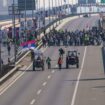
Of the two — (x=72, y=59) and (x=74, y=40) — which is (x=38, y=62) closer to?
(x=72, y=59)

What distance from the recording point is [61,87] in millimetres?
50031

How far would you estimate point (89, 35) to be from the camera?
96438 millimetres

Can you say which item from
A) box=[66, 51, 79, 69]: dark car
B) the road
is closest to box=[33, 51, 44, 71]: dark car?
the road

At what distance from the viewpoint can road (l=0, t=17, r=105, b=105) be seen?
4262 centimetres

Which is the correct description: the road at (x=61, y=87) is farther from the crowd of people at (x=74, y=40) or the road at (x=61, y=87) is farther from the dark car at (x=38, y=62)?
the crowd of people at (x=74, y=40)

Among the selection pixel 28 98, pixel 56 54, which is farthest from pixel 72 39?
pixel 28 98

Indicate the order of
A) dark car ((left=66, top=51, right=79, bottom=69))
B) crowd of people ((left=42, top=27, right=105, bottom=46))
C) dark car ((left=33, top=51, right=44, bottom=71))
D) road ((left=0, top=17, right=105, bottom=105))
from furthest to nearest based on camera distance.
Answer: crowd of people ((left=42, top=27, right=105, bottom=46)) → dark car ((left=66, top=51, right=79, bottom=69)) → dark car ((left=33, top=51, right=44, bottom=71)) → road ((left=0, top=17, right=105, bottom=105))

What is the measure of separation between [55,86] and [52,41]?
4453 centimetres

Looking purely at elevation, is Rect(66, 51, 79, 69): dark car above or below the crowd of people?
above

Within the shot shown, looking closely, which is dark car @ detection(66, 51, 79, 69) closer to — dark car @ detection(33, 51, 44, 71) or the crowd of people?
dark car @ detection(33, 51, 44, 71)

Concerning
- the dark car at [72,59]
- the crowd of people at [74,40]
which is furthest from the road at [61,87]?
the crowd of people at [74,40]

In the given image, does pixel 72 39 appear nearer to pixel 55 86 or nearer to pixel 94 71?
pixel 94 71

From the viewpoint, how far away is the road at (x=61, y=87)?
42.6 metres

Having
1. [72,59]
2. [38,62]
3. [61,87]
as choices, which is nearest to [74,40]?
[72,59]
